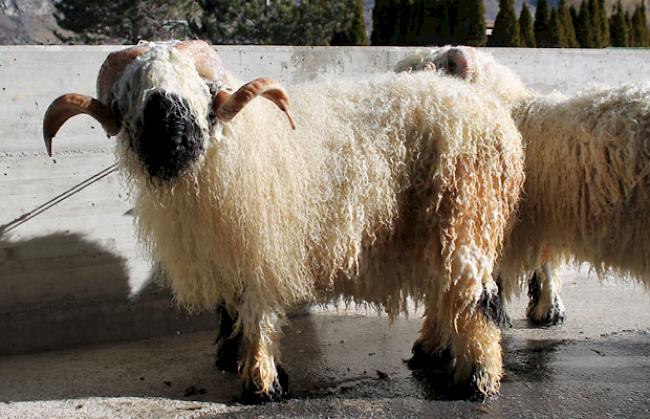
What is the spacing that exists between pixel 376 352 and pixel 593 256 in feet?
5.08

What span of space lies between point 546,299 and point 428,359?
1.23 metres

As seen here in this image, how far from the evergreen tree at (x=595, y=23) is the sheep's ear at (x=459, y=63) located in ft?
48.5

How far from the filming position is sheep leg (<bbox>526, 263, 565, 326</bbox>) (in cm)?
518

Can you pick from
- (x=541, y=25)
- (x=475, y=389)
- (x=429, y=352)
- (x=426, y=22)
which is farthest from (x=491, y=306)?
(x=541, y=25)

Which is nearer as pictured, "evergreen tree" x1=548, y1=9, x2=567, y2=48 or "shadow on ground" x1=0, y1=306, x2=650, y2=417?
"shadow on ground" x1=0, y1=306, x2=650, y2=417

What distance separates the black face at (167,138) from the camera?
10.8 ft

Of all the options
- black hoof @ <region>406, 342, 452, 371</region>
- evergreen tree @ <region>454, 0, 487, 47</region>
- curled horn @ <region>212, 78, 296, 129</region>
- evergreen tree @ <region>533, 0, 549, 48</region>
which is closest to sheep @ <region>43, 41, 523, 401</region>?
curled horn @ <region>212, 78, 296, 129</region>

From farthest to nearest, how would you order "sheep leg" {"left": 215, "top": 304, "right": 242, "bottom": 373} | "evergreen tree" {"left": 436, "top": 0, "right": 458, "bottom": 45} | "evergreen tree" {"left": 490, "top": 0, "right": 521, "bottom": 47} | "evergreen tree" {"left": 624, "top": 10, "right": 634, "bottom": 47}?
"evergreen tree" {"left": 624, "top": 10, "right": 634, "bottom": 47}, "evergreen tree" {"left": 436, "top": 0, "right": 458, "bottom": 45}, "evergreen tree" {"left": 490, "top": 0, "right": 521, "bottom": 47}, "sheep leg" {"left": 215, "top": 304, "right": 242, "bottom": 373}

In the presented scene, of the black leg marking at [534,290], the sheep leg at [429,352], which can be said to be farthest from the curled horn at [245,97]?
the black leg marking at [534,290]

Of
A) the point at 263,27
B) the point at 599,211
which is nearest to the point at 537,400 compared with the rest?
the point at 599,211

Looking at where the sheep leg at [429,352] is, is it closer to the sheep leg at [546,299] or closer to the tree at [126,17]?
the sheep leg at [546,299]

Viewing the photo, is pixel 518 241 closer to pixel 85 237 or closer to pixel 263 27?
pixel 85 237

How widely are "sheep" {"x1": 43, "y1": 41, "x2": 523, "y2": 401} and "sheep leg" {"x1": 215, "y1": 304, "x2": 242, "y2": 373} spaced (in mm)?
157

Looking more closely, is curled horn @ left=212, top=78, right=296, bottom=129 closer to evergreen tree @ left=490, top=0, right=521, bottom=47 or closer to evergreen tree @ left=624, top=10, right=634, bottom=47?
evergreen tree @ left=490, top=0, right=521, bottom=47
